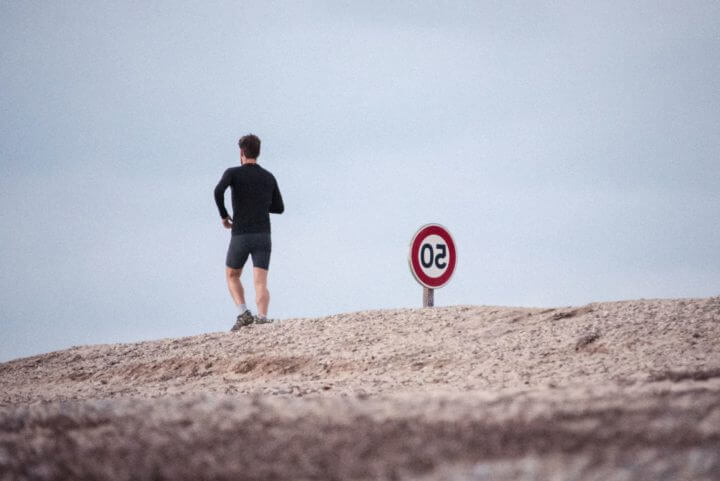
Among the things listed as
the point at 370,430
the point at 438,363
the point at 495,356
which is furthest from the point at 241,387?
the point at 370,430

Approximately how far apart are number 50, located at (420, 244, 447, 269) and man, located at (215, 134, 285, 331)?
221 cm

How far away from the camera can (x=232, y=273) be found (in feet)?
36.8

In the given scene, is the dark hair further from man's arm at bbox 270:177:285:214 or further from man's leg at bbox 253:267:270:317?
man's leg at bbox 253:267:270:317

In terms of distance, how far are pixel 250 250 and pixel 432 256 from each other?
2.49m

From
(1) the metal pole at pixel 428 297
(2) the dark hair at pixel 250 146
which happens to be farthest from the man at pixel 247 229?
(1) the metal pole at pixel 428 297

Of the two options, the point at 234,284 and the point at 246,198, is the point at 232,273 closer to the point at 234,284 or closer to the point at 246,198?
the point at 234,284

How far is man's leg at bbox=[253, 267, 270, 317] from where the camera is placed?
11.0 metres

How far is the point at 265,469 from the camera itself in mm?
2879

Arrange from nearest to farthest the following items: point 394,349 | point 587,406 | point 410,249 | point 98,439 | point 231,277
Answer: point 98,439, point 587,406, point 394,349, point 410,249, point 231,277

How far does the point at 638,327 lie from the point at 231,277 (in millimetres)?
5514

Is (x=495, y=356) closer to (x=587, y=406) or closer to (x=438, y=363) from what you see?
(x=438, y=363)

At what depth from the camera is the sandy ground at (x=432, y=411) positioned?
9.41 ft

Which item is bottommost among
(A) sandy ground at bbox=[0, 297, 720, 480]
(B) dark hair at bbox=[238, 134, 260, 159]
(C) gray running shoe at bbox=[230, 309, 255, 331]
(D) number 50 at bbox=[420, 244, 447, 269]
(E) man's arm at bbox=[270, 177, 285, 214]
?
(A) sandy ground at bbox=[0, 297, 720, 480]

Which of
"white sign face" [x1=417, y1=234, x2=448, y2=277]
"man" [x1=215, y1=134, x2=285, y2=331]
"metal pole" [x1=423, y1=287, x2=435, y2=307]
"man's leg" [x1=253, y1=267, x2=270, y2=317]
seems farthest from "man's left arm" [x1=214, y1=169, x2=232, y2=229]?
"metal pole" [x1=423, y1=287, x2=435, y2=307]
